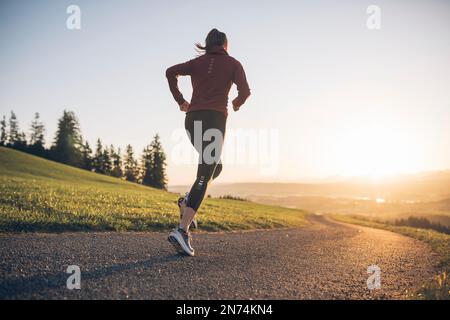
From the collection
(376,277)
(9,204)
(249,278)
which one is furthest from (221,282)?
(9,204)

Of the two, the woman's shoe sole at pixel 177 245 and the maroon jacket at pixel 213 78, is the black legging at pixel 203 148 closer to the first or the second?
the maroon jacket at pixel 213 78

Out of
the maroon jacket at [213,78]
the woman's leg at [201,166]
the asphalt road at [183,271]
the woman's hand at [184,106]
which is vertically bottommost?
the asphalt road at [183,271]

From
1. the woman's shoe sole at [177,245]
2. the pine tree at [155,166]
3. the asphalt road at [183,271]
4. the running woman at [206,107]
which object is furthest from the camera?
the pine tree at [155,166]

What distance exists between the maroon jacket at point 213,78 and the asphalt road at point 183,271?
8.04ft

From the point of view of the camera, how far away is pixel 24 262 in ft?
13.4

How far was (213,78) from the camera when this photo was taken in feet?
17.0

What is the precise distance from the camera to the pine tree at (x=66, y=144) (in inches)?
2913

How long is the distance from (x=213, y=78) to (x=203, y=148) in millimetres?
1148

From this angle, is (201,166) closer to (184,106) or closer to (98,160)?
(184,106)

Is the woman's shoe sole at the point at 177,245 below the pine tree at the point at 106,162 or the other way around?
below

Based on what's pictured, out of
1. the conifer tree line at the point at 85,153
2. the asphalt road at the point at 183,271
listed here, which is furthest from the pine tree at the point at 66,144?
the asphalt road at the point at 183,271

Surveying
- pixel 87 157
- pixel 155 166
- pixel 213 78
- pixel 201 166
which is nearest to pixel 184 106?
pixel 213 78

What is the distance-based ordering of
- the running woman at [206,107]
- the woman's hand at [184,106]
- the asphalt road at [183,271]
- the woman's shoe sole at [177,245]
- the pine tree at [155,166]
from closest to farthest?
the asphalt road at [183,271], the woman's shoe sole at [177,245], the running woman at [206,107], the woman's hand at [184,106], the pine tree at [155,166]
